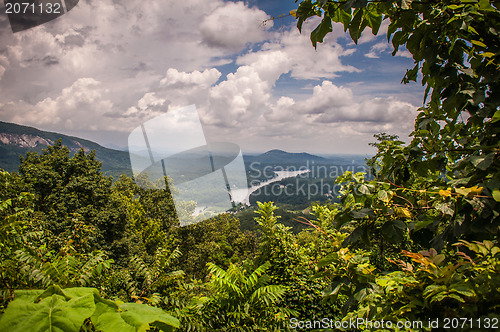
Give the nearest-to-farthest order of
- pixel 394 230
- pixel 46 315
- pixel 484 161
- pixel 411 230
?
pixel 46 315
pixel 484 161
pixel 394 230
pixel 411 230

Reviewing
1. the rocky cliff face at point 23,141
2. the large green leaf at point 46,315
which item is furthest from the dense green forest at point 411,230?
the rocky cliff face at point 23,141

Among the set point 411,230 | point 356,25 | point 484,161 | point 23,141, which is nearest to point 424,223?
point 411,230

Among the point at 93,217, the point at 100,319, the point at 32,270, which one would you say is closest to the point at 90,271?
the point at 32,270

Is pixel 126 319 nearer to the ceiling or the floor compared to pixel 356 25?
nearer to the floor

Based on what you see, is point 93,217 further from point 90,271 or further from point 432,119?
point 432,119

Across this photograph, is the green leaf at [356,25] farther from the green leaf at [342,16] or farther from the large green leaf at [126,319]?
the large green leaf at [126,319]

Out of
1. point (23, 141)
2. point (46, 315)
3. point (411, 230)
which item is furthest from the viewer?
point (23, 141)

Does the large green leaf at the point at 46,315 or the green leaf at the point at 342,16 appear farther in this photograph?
the green leaf at the point at 342,16

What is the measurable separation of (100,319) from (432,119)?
88.2 inches

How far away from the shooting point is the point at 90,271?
3.43 meters

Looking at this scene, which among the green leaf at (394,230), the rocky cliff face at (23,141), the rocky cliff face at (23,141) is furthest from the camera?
the rocky cliff face at (23,141)

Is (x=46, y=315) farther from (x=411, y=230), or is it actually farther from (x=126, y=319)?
(x=411, y=230)

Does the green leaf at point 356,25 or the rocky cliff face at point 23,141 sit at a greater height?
the green leaf at point 356,25

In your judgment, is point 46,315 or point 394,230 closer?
point 46,315
